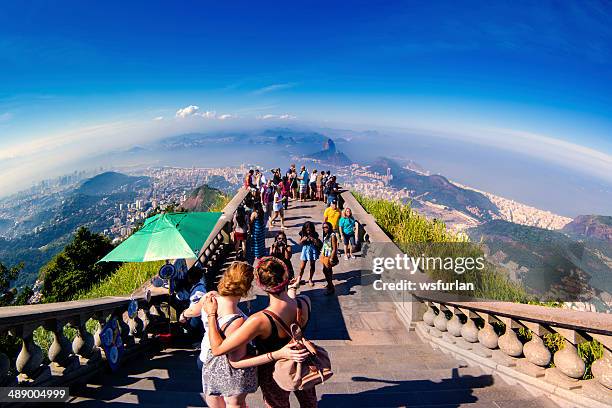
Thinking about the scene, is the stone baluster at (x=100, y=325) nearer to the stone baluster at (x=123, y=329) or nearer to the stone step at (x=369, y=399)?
the stone baluster at (x=123, y=329)

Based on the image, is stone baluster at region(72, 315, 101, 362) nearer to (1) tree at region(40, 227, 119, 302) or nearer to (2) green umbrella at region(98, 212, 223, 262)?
(2) green umbrella at region(98, 212, 223, 262)

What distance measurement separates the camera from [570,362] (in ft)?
11.1

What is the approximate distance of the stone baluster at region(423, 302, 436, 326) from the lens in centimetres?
578

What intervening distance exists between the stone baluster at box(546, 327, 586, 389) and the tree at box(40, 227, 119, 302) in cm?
2643

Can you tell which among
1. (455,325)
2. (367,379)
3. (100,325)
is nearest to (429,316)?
(455,325)

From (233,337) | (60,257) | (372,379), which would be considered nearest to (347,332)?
(372,379)

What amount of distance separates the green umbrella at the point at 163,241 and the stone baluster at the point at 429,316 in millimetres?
3797

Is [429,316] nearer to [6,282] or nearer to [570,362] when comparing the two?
[570,362]

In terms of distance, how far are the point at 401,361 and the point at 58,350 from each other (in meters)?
4.24

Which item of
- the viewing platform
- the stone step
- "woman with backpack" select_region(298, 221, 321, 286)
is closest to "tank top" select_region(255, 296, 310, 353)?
the stone step

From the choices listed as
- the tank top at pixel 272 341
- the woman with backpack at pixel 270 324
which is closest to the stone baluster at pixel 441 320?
the woman with backpack at pixel 270 324

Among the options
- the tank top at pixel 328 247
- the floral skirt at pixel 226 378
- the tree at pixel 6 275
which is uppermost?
the floral skirt at pixel 226 378

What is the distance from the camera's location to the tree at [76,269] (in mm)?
26094

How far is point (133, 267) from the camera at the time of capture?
47.5 feet
